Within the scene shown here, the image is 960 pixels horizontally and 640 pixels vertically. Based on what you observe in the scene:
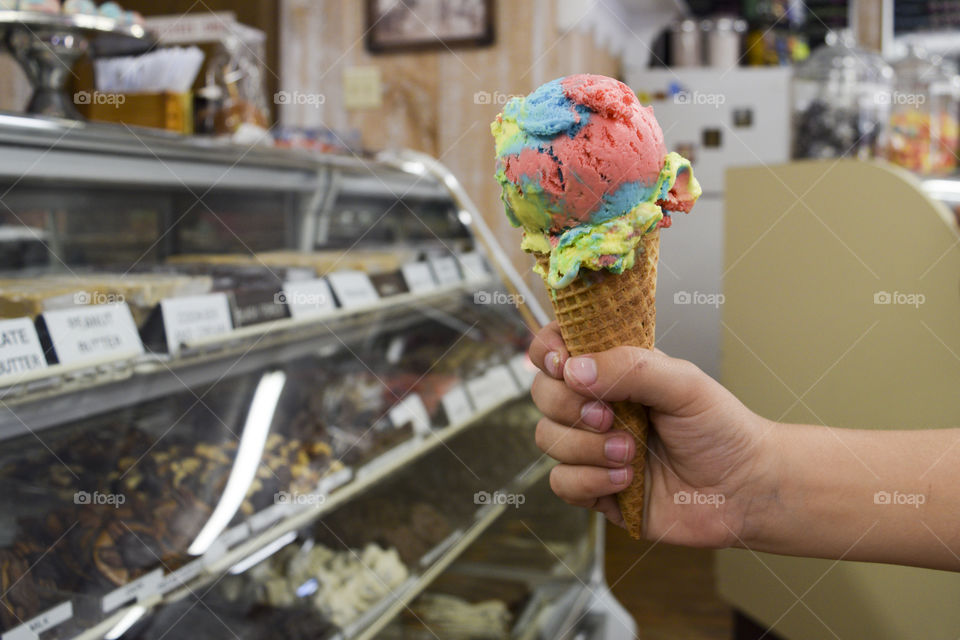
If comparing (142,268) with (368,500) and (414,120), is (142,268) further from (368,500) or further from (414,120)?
(414,120)

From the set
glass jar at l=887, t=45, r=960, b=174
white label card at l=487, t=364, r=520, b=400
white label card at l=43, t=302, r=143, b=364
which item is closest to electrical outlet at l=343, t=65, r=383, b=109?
white label card at l=487, t=364, r=520, b=400

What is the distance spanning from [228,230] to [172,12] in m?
2.38

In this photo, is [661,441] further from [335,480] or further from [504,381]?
[504,381]

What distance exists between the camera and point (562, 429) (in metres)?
1.19

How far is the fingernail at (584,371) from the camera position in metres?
1.06

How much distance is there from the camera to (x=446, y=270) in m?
2.50

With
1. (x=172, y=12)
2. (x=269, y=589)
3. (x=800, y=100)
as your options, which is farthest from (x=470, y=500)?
(x=172, y=12)

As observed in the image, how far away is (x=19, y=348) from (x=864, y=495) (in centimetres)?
132

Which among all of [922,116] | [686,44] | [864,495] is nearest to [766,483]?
[864,495]

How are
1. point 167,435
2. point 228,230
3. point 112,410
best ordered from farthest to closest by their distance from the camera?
point 228,230 → point 167,435 → point 112,410

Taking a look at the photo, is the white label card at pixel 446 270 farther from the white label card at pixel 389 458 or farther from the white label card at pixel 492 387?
the white label card at pixel 389 458

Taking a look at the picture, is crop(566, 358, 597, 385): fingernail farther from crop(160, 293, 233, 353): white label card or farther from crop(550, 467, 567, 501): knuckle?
crop(160, 293, 233, 353): white label card

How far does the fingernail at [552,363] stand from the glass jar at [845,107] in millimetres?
2688

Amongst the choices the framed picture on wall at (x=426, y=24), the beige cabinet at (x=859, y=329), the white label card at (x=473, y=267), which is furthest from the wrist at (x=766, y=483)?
the framed picture on wall at (x=426, y=24)
